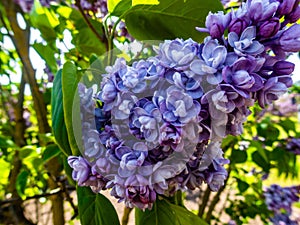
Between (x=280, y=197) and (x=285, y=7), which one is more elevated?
(x=285, y=7)

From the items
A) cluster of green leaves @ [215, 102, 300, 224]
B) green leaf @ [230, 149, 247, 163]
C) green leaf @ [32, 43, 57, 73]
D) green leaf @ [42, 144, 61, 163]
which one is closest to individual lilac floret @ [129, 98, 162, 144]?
green leaf @ [42, 144, 61, 163]

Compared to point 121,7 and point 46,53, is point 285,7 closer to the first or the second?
point 121,7

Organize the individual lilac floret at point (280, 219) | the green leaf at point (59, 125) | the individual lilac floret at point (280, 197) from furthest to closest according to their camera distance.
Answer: the individual lilac floret at point (280, 219) → the individual lilac floret at point (280, 197) → the green leaf at point (59, 125)

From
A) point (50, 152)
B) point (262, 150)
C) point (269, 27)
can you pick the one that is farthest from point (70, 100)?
point (262, 150)

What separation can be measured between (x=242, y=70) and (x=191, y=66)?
0.04 m

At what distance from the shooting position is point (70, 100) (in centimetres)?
41

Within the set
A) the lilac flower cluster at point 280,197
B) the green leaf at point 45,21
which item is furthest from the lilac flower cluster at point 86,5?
the lilac flower cluster at point 280,197

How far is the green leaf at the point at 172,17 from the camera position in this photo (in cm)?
46

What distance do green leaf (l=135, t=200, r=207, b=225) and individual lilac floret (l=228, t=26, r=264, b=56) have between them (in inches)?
8.5

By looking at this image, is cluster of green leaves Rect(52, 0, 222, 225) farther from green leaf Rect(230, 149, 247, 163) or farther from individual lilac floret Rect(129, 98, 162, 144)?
green leaf Rect(230, 149, 247, 163)

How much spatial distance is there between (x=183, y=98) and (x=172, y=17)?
0.17 meters

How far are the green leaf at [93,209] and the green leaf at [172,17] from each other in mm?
207

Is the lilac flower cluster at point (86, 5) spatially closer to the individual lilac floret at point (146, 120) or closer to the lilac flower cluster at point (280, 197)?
the individual lilac floret at point (146, 120)

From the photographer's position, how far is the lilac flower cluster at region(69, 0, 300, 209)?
1.08ft
